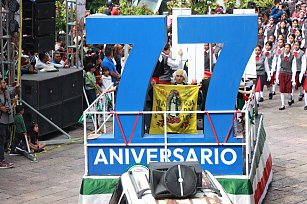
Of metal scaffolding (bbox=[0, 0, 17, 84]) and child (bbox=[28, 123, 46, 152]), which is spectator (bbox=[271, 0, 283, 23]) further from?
child (bbox=[28, 123, 46, 152])

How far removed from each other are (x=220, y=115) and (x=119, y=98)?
158 cm

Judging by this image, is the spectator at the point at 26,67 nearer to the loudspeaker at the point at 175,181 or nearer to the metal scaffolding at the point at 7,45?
the metal scaffolding at the point at 7,45

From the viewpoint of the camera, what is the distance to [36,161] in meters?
19.3

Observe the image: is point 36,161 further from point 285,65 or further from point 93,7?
point 93,7

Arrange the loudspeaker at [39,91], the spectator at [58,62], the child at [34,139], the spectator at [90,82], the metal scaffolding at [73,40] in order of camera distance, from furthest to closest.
Result: the spectator at [90,82] < the spectator at [58,62] < the metal scaffolding at [73,40] < the loudspeaker at [39,91] < the child at [34,139]

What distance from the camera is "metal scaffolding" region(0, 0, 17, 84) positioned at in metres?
20.0

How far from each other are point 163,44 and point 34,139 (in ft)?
23.0

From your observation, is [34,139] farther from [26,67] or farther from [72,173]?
[26,67]

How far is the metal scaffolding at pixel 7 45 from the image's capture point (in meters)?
20.0

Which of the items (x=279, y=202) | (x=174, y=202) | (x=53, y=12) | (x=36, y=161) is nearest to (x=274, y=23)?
(x=53, y=12)

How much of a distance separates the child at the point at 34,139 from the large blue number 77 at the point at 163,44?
612 cm

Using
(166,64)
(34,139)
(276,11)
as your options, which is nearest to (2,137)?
(34,139)

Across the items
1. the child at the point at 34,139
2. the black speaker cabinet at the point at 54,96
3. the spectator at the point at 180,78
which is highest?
the spectator at the point at 180,78

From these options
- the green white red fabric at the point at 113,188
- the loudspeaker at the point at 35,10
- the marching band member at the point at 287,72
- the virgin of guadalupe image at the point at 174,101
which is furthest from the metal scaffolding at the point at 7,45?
the marching band member at the point at 287,72
